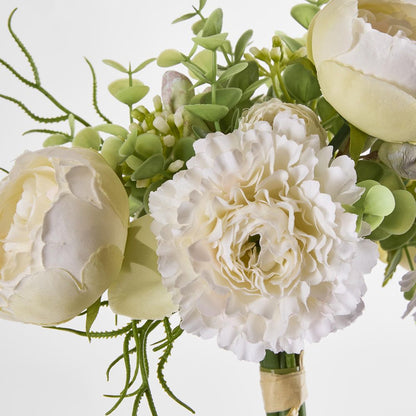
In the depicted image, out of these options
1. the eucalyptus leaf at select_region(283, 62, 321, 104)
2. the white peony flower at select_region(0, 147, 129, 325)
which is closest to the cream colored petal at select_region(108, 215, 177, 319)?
the white peony flower at select_region(0, 147, 129, 325)

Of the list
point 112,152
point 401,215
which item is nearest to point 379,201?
point 401,215

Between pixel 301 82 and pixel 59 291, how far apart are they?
18cm

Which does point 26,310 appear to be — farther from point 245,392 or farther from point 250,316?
point 245,392

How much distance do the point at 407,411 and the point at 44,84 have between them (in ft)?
2.16

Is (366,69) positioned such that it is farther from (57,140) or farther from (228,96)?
(57,140)

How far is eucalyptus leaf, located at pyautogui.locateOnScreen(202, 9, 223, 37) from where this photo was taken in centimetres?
45

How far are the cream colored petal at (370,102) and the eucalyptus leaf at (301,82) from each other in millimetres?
32

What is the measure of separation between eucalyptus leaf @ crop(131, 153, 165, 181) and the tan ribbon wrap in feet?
0.56

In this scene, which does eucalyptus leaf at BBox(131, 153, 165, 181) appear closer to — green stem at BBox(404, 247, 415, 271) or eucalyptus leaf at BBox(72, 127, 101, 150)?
eucalyptus leaf at BBox(72, 127, 101, 150)

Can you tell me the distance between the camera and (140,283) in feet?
1.47

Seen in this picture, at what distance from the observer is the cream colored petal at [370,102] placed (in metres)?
0.41

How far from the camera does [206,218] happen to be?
383mm

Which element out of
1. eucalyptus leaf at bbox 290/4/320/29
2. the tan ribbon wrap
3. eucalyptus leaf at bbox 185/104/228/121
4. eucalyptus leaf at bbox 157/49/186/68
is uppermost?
eucalyptus leaf at bbox 290/4/320/29

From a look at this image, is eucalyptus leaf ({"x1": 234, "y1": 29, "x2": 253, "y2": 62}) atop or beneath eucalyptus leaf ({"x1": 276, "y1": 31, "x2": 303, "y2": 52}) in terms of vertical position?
beneath
